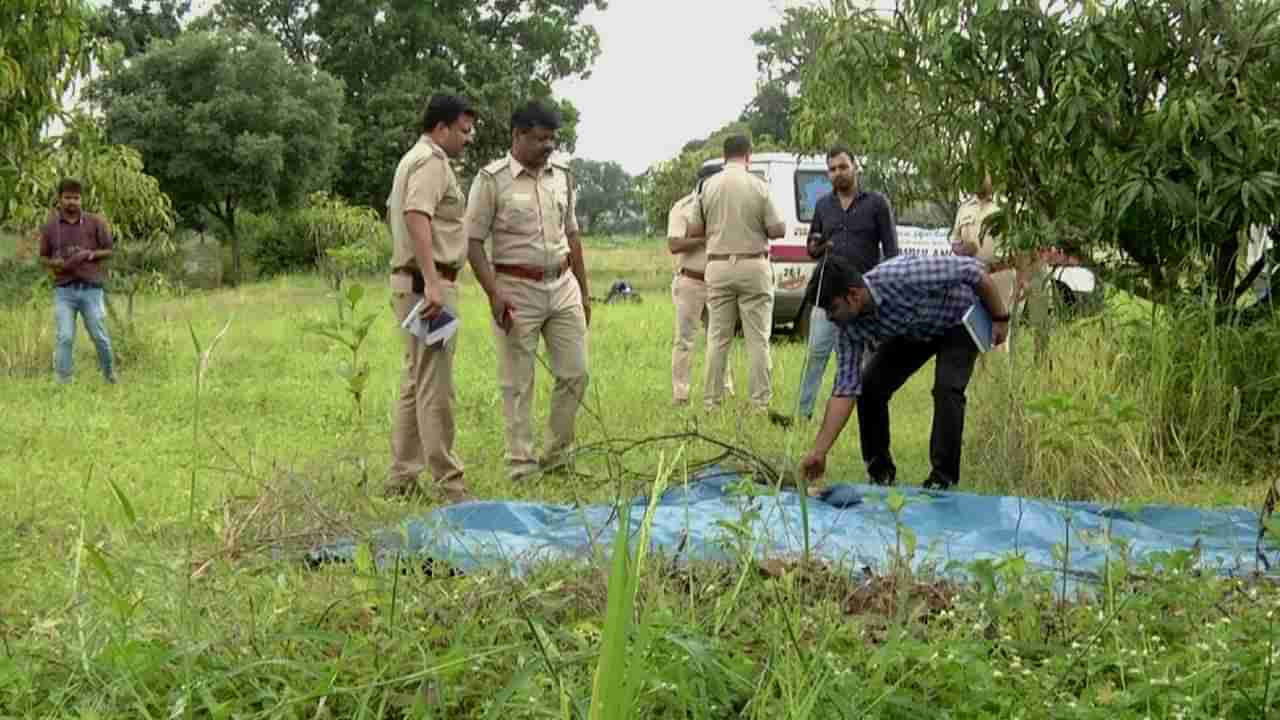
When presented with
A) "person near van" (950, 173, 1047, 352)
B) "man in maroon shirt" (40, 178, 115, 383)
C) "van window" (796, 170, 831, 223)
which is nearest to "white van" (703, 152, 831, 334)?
"van window" (796, 170, 831, 223)

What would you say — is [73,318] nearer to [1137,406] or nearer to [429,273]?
[429,273]

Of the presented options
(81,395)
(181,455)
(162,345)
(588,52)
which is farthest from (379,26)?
(181,455)

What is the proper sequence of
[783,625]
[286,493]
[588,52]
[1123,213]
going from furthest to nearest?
[588,52] → [1123,213] → [286,493] → [783,625]

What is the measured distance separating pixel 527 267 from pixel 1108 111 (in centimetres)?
262

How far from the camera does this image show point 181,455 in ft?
21.9

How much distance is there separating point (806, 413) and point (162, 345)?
20.5 feet

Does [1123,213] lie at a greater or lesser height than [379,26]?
lesser

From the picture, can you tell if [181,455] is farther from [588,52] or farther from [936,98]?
[588,52]

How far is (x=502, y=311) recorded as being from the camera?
5.77 metres

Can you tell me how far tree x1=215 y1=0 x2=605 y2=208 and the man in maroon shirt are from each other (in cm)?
2471

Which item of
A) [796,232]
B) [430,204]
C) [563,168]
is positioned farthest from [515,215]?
[796,232]

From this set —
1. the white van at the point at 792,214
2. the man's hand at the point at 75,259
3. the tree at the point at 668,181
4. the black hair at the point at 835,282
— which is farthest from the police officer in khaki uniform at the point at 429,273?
the tree at the point at 668,181

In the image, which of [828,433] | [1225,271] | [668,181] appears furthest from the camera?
[668,181]

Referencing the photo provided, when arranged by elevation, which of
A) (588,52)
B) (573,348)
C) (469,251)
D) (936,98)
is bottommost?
(573,348)
